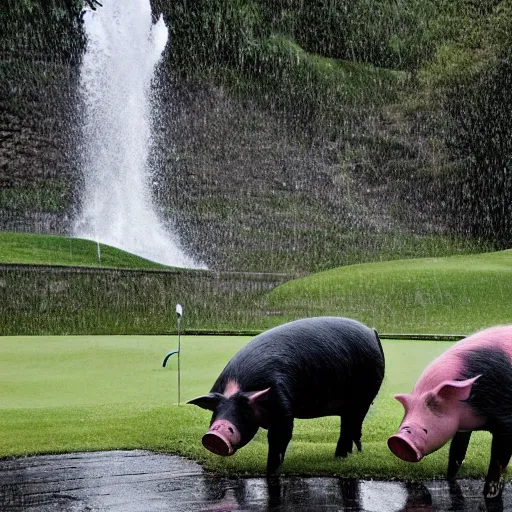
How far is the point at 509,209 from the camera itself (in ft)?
108

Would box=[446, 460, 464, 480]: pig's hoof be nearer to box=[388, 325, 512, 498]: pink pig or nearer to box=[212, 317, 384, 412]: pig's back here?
box=[388, 325, 512, 498]: pink pig

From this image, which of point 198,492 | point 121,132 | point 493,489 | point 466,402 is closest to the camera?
point 466,402

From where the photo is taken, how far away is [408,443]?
11.2ft

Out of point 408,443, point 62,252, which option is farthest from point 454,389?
point 62,252

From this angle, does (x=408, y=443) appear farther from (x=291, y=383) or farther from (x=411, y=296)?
(x=411, y=296)

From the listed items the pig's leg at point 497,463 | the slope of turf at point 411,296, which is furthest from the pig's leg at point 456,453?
the slope of turf at point 411,296

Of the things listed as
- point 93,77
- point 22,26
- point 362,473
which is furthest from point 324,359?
point 22,26

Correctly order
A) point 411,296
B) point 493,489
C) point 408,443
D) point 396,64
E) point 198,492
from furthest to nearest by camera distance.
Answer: point 396,64 → point 411,296 → point 198,492 → point 493,489 → point 408,443

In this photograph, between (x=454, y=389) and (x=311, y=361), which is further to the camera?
(x=311, y=361)

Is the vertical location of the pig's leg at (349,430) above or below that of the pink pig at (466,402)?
below

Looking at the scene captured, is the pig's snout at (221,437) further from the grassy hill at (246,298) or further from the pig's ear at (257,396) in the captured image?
the grassy hill at (246,298)

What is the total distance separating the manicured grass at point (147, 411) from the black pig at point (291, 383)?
281 mm

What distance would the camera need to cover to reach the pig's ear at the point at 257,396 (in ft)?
12.3

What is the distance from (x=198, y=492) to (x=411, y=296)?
14.2 metres
